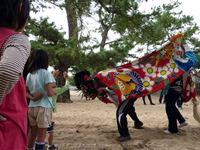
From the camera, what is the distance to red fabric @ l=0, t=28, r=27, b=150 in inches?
68.1

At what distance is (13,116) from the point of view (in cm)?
174

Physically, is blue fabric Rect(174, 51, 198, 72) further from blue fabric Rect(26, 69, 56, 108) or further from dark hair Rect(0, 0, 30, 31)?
dark hair Rect(0, 0, 30, 31)

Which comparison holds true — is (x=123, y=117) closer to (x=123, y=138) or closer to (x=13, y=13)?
(x=123, y=138)

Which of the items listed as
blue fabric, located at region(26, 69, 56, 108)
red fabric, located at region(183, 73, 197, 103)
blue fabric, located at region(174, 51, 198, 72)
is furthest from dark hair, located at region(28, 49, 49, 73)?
red fabric, located at region(183, 73, 197, 103)

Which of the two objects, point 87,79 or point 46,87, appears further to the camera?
point 87,79

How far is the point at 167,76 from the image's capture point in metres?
7.38

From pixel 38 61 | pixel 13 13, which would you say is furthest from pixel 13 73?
pixel 38 61

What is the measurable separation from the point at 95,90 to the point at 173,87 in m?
1.53

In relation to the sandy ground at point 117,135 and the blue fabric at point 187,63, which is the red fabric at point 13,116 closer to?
the sandy ground at point 117,135

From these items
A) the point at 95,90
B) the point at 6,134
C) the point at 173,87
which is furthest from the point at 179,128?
the point at 6,134

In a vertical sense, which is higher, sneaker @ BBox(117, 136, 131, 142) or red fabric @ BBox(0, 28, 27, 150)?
red fabric @ BBox(0, 28, 27, 150)

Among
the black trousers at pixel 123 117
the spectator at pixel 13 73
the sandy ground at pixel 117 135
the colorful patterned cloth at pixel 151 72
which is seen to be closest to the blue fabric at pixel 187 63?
the colorful patterned cloth at pixel 151 72

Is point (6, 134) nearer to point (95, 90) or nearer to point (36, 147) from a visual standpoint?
point (36, 147)

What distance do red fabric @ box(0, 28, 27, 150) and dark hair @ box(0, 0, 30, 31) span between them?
39 millimetres
